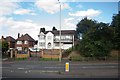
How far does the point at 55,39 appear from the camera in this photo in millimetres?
81562

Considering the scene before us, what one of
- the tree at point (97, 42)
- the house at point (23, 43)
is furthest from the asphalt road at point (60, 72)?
the house at point (23, 43)

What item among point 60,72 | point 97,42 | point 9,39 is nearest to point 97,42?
point 97,42

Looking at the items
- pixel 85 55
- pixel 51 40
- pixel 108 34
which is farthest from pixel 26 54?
pixel 51 40

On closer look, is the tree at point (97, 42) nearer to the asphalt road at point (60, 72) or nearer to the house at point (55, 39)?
the asphalt road at point (60, 72)

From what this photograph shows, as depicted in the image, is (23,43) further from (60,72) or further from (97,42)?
(60,72)

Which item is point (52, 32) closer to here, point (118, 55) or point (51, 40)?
point (51, 40)

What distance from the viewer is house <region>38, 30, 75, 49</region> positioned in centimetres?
8044

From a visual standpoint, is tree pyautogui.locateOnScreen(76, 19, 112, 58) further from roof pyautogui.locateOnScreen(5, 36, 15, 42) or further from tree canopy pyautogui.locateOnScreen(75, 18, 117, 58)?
roof pyautogui.locateOnScreen(5, 36, 15, 42)

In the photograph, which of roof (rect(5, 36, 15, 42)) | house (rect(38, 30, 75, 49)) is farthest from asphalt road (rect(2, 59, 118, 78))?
roof (rect(5, 36, 15, 42))

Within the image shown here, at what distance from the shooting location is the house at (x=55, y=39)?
80438 mm

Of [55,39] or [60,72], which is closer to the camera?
[60,72]

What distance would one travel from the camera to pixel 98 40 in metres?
50.8

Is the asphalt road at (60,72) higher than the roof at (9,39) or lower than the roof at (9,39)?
lower

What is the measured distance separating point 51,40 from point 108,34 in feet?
107
